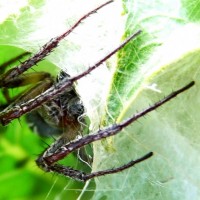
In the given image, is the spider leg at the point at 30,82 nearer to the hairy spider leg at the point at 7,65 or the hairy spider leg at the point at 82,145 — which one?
the hairy spider leg at the point at 7,65

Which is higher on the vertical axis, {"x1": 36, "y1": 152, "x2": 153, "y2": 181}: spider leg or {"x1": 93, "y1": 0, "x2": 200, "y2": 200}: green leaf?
{"x1": 93, "y1": 0, "x2": 200, "y2": 200}: green leaf

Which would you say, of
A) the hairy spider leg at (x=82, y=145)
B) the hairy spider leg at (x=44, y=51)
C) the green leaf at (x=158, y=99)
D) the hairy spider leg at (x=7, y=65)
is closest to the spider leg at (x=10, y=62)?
the hairy spider leg at (x=7, y=65)

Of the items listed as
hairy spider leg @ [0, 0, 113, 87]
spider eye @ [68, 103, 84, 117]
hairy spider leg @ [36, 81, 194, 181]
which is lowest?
spider eye @ [68, 103, 84, 117]

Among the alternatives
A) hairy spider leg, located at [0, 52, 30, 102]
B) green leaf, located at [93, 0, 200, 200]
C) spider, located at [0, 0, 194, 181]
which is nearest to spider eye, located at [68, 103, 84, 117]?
spider, located at [0, 0, 194, 181]

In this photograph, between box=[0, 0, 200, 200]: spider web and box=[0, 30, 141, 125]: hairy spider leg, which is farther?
box=[0, 30, 141, 125]: hairy spider leg

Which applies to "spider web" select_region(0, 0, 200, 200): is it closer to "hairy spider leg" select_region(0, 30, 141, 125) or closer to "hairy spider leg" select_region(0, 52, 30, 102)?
"hairy spider leg" select_region(0, 30, 141, 125)

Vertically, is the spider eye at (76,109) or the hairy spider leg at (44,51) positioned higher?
the hairy spider leg at (44,51)

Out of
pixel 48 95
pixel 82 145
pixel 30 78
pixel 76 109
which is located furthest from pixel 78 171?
pixel 30 78
